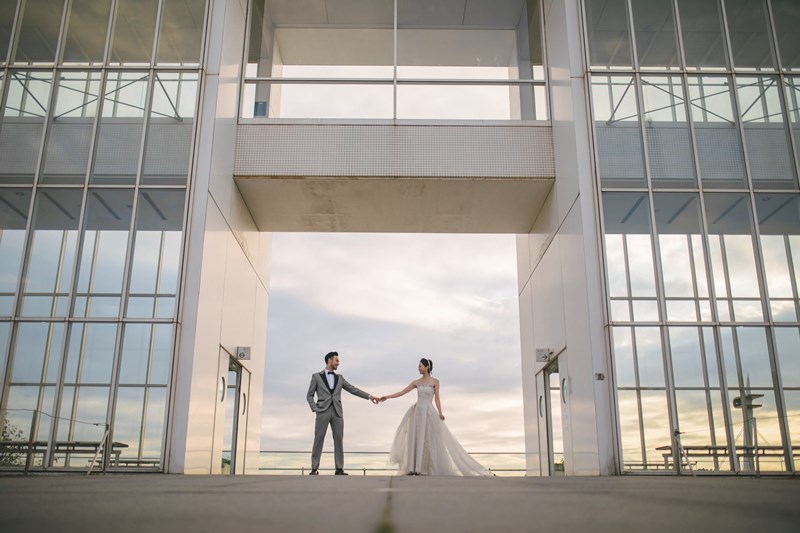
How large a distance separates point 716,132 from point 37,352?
9.86 m

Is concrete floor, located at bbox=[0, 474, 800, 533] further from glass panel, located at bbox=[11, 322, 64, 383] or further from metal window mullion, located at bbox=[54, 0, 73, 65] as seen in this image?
metal window mullion, located at bbox=[54, 0, 73, 65]

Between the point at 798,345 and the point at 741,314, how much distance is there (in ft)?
2.51

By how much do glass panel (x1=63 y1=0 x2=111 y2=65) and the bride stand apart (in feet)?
22.6

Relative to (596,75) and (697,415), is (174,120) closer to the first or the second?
(596,75)

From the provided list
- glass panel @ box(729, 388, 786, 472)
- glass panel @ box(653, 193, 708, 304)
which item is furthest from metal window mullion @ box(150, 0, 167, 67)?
glass panel @ box(729, 388, 786, 472)

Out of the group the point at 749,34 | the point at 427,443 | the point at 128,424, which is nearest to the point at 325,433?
the point at 427,443

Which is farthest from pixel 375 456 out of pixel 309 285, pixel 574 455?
pixel 574 455

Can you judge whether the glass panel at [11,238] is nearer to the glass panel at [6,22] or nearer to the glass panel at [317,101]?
the glass panel at [6,22]

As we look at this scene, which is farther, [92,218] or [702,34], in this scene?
[702,34]

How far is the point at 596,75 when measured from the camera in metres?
10.4

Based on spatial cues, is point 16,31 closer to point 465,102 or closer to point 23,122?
point 23,122

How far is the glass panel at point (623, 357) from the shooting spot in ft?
29.2

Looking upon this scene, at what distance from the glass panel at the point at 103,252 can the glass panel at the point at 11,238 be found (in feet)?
2.83

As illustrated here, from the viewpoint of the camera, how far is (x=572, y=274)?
10094 mm
